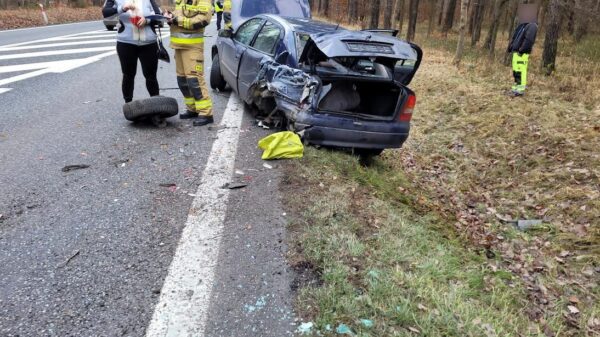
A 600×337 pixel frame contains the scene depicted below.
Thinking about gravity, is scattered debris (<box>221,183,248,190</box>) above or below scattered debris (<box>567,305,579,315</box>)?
above

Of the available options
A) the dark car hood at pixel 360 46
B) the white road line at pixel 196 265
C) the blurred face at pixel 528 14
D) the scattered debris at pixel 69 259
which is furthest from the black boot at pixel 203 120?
the blurred face at pixel 528 14

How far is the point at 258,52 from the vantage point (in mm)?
5859

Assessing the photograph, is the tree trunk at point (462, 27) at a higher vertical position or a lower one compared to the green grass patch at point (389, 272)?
higher

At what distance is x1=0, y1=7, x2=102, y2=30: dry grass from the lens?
1780 centimetres

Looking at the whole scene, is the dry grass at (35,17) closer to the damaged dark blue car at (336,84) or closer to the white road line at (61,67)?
the white road line at (61,67)

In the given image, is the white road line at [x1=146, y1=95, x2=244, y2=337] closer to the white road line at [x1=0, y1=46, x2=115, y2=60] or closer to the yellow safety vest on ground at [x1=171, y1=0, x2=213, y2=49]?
the yellow safety vest on ground at [x1=171, y1=0, x2=213, y2=49]

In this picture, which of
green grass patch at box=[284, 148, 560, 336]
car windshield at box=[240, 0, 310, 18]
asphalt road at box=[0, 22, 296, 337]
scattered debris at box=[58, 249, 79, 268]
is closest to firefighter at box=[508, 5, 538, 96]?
car windshield at box=[240, 0, 310, 18]

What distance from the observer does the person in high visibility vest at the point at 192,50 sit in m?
5.02

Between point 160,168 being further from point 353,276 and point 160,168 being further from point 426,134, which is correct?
point 426,134

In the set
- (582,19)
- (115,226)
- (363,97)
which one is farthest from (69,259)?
(582,19)

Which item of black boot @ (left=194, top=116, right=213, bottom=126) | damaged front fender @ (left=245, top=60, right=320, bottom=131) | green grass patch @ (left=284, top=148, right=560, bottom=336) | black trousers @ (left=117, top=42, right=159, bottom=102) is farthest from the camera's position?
black boot @ (left=194, top=116, right=213, bottom=126)

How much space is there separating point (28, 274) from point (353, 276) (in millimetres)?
1892

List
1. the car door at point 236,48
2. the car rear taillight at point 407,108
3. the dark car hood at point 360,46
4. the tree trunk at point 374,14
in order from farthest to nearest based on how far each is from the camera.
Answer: the tree trunk at point 374,14 → the car door at point 236,48 → the car rear taillight at point 407,108 → the dark car hood at point 360,46

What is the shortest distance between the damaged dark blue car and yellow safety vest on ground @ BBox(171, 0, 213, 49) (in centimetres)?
90
